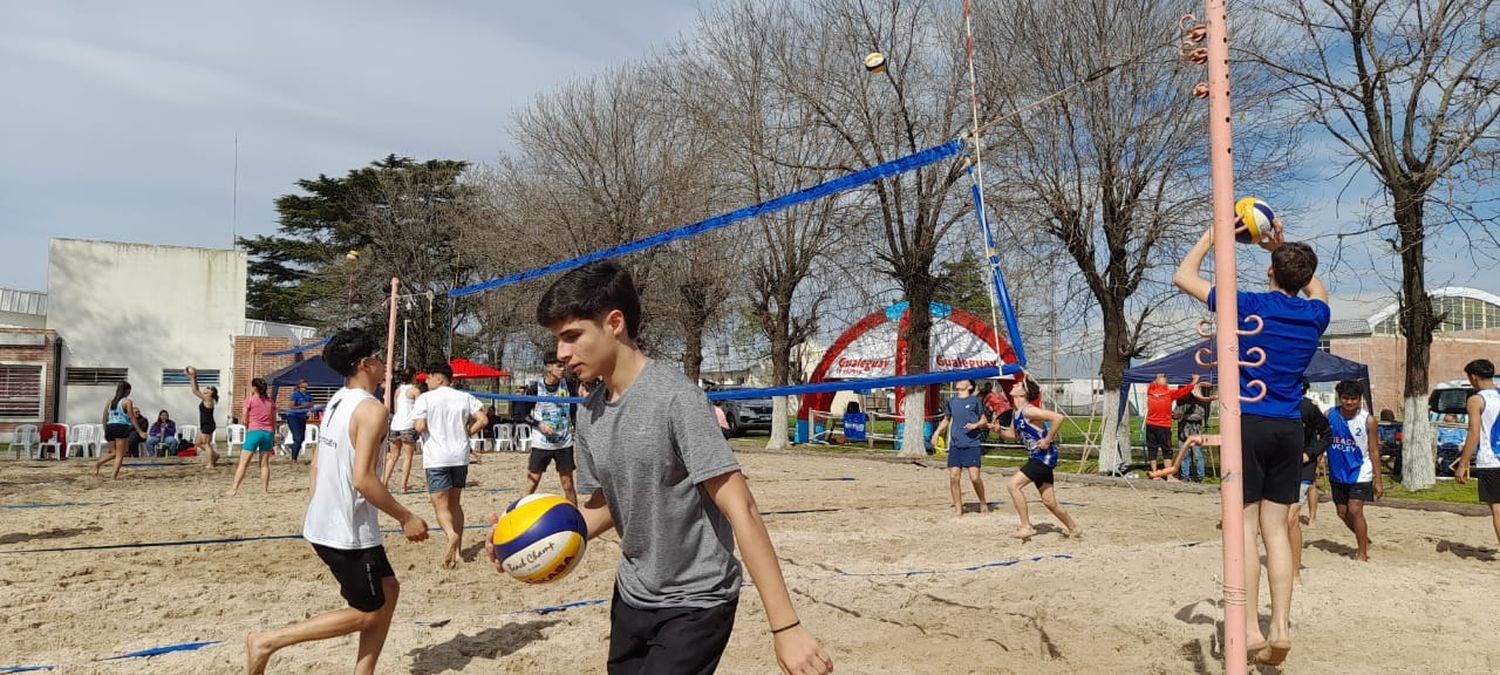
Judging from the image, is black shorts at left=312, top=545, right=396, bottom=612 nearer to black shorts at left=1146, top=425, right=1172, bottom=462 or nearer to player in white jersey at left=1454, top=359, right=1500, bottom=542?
player in white jersey at left=1454, top=359, right=1500, bottom=542

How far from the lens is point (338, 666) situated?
4.80 m

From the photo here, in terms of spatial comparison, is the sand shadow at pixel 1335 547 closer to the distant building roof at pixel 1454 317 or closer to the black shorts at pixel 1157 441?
the black shorts at pixel 1157 441

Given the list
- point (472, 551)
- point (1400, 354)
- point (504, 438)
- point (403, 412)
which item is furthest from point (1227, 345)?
point (1400, 354)

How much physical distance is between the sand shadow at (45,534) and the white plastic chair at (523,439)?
14.4 metres

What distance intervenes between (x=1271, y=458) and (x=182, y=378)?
98.0 feet

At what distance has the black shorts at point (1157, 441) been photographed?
15.6 m

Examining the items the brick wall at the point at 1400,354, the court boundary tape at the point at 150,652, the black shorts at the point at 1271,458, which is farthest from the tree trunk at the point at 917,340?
the brick wall at the point at 1400,354

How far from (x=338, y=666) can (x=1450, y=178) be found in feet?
46.3

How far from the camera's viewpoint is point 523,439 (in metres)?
24.2

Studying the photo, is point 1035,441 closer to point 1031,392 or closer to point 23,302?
point 1031,392

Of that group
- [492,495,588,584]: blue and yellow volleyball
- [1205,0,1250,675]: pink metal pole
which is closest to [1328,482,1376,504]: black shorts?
[1205,0,1250,675]: pink metal pole

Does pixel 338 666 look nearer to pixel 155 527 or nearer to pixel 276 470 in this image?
pixel 155 527

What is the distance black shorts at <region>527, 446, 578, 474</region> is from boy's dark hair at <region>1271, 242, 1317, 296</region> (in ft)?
21.1

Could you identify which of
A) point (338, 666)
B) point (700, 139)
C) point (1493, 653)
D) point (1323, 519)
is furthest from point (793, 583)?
point (700, 139)
